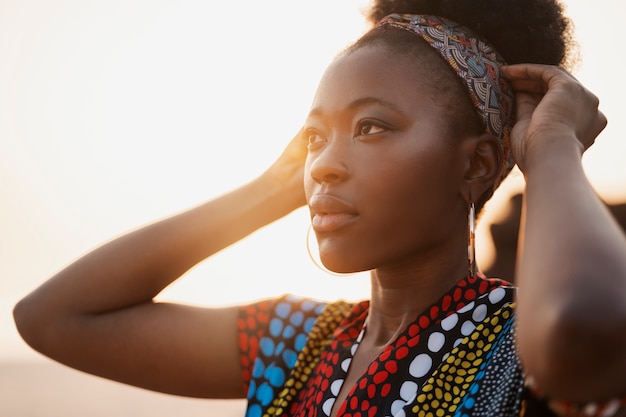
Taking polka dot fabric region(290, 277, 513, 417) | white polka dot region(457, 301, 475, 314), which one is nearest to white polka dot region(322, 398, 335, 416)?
polka dot fabric region(290, 277, 513, 417)

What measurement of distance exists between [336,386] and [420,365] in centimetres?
30

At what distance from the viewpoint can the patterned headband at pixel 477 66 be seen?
2168mm

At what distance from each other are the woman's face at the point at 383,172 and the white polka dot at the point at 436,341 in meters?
0.23

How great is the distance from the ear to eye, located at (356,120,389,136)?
253 mm

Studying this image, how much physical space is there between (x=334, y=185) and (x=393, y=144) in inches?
7.7

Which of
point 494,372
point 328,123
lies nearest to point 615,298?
point 494,372

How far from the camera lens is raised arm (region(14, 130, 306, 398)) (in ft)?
8.45

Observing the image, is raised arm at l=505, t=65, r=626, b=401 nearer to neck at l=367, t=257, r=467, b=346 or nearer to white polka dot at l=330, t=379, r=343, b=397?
neck at l=367, t=257, r=467, b=346

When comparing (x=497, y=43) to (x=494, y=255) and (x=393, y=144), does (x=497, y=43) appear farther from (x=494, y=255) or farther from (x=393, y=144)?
(x=494, y=255)

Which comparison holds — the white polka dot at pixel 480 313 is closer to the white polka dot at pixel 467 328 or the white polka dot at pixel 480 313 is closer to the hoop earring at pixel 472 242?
the white polka dot at pixel 467 328

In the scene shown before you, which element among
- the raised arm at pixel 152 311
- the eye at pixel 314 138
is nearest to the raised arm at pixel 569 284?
the eye at pixel 314 138

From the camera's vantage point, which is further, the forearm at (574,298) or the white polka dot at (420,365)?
the white polka dot at (420,365)

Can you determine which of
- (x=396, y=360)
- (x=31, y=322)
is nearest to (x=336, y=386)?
(x=396, y=360)

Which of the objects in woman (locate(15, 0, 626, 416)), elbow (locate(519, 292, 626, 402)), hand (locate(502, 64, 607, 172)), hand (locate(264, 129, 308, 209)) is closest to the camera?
elbow (locate(519, 292, 626, 402))
